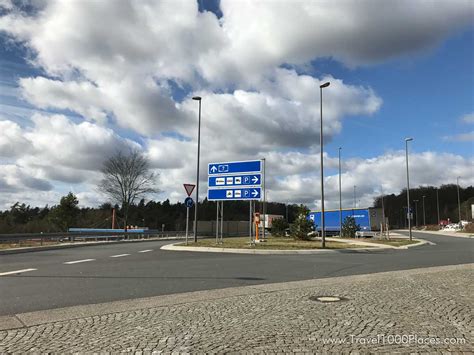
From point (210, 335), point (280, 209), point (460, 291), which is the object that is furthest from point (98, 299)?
point (280, 209)

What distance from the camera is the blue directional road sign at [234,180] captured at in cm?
2505

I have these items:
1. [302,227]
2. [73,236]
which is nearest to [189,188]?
[302,227]

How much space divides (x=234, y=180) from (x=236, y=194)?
86cm

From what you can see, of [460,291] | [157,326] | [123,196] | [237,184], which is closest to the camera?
[157,326]

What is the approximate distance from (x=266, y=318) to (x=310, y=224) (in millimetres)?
27242

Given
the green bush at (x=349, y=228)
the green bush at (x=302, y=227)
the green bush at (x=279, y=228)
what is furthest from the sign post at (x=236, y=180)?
the green bush at (x=349, y=228)

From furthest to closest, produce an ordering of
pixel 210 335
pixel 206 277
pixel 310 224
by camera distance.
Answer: pixel 310 224 < pixel 206 277 < pixel 210 335

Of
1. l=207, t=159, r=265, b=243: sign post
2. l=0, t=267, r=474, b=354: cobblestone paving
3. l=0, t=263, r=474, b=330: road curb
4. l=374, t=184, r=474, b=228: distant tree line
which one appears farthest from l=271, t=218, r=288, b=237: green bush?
l=374, t=184, r=474, b=228: distant tree line

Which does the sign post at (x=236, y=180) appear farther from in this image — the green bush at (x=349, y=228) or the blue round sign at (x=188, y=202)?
the green bush at (x=349, y=228)

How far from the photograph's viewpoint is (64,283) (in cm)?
1061

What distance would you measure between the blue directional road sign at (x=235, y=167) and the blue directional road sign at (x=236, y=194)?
108 cm

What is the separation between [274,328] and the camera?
6.20 metres

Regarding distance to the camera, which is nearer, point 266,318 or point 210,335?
point 210,335

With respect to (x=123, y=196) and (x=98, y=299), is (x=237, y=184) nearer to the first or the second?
(x=98, y=299)
